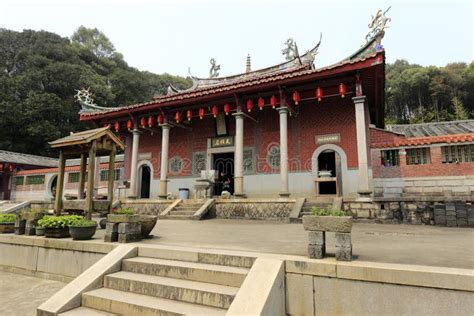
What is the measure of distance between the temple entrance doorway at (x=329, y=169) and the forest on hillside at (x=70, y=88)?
964 inches

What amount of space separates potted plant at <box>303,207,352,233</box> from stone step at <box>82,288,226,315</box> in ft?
4.55

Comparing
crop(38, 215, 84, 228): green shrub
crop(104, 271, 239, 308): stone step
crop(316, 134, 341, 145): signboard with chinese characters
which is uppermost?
crop(316, 134, 341, 145): signboard with chinese characters

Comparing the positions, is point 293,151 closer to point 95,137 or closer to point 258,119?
point 258,119

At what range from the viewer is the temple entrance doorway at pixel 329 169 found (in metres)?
11.2

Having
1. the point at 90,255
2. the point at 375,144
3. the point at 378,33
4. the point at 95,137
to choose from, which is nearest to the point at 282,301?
the point at 90,255

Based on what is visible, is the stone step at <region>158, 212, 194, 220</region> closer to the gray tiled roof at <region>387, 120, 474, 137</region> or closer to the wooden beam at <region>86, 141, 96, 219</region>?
the wooden beam at <region>86, 141, 96, 219</region>

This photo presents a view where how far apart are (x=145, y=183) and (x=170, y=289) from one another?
1310cm

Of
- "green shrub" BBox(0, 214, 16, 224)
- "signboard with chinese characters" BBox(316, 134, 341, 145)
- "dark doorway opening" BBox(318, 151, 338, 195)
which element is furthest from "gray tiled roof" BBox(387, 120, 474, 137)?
"green shrub" BBox(0, 214, 16, 224)

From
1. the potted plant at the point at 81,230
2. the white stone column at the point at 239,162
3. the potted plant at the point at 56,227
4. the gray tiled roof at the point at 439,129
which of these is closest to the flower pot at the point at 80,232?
the potted plant at the point at 81,230

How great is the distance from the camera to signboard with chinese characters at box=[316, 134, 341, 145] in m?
11.3

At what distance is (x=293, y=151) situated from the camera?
39.4ft

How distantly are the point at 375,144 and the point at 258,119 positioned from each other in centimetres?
489

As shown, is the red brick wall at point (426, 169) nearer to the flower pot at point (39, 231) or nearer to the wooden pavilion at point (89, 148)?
the wooden pavilion at point (89, 148)

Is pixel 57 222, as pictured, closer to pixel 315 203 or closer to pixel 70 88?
pixel 315 203
